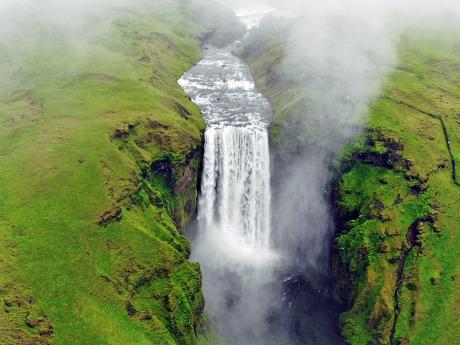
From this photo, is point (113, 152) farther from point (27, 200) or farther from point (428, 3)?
point (428, 3)

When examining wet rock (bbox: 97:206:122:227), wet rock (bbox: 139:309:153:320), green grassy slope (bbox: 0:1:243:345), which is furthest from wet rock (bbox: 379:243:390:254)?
wet rock (bbox: 97:206:122:227)

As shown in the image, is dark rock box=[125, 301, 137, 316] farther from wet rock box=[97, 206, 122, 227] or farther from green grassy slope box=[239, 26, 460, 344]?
green grassy slope box=[239, 26, 460, 344]

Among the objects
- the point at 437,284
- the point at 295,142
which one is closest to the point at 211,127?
the point at 295,142

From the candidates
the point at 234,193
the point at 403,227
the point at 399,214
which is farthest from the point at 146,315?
the point at 399,214

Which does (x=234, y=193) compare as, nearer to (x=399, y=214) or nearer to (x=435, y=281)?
(x=399, y=214)

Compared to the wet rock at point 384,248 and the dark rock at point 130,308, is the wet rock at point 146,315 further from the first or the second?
the wet rock at point 384,248
